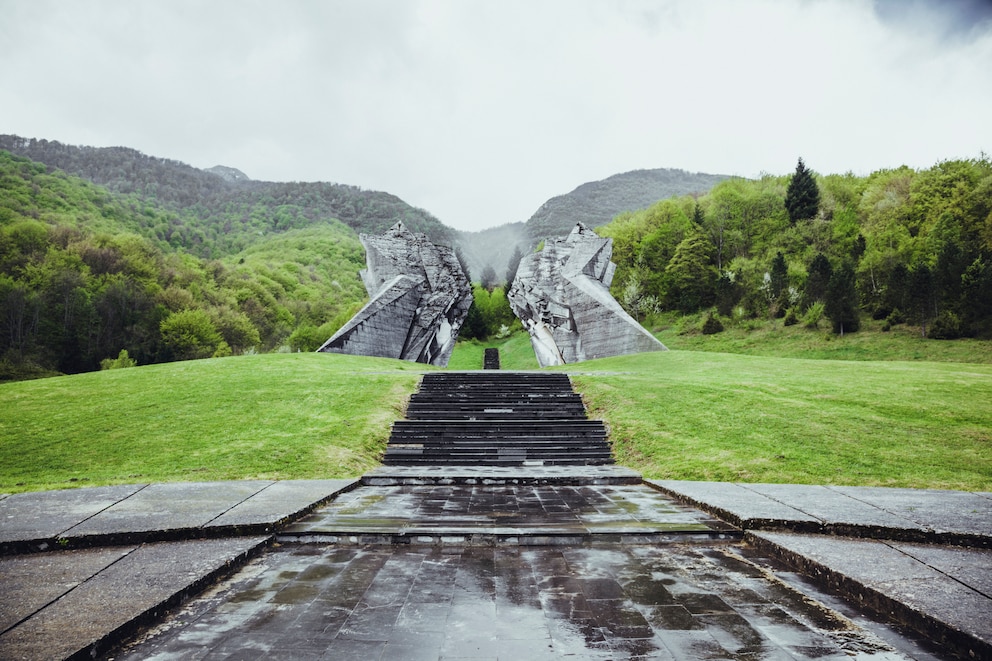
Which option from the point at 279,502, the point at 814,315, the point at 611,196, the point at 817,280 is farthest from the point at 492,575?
the point at 611,196

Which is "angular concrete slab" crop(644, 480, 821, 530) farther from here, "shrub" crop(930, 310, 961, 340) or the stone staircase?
"shrub" crop(930, 310, 961, 340)

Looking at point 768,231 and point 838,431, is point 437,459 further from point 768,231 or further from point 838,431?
point 768,231

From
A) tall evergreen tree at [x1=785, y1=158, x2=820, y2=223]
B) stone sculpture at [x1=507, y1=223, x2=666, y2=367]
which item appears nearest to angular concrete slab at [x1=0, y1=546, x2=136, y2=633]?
stone sculpture at [x1=507, y1=223, x2=666, y2=367]

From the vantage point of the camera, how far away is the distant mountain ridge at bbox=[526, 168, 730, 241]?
4058 inches

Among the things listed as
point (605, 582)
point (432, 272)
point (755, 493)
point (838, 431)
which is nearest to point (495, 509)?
point (605, 582)

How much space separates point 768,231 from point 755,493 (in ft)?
180

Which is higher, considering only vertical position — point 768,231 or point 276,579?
point 768,231

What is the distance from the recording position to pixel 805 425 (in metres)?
9.79

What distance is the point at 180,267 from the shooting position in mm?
59750

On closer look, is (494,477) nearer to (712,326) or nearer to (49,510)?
(49,510)

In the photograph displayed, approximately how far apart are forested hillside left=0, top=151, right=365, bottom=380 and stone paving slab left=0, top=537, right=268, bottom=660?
31.4 meters

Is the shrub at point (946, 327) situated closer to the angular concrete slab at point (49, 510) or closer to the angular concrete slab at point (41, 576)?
the angular concrete slab at point (49, 510)

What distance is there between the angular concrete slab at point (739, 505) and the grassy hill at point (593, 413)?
50.1 inches

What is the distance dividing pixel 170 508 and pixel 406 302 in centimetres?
2158
